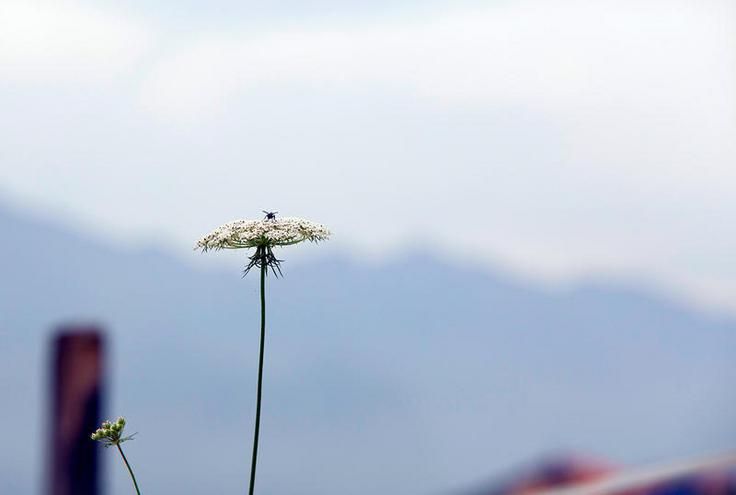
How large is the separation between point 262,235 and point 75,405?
1.45 meters

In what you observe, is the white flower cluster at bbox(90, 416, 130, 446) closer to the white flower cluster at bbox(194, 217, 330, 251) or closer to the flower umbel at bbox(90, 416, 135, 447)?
the flower umbel at bbox(90, 416, 135, 447)

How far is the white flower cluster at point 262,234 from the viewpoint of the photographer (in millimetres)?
893

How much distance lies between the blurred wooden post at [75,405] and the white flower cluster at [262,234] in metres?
1.36

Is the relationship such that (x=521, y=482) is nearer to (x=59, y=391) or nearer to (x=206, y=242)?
(x=59, y=391)

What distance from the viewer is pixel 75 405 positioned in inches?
84.3

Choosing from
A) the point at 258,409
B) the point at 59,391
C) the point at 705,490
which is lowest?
the point at 705,490

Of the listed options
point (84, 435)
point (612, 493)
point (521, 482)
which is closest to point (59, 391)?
point (84, 435)

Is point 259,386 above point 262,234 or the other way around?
the other way around

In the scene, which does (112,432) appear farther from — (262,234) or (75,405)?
(75,405)

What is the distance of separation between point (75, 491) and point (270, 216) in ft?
4.73

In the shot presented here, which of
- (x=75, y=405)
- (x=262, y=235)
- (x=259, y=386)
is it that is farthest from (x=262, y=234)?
(x=75, y=405)

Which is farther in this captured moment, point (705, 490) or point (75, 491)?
point (705, 490)

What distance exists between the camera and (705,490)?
2.56 metres

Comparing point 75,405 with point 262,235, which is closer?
point 262,235
